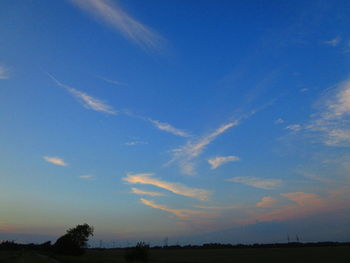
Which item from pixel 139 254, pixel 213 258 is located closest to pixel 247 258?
pixel 213 258

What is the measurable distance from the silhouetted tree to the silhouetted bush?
193ft

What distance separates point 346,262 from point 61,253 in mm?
94490

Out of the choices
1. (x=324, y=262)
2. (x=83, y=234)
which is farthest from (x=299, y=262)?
(x=83, y=234)

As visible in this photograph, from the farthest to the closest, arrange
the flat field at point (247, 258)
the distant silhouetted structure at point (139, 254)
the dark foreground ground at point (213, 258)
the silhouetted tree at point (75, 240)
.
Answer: the silhouetted tree at point (75, 240) → the flat field at point (247, 258) → the dark foreground ground at point (213, 258) → the distant silhouetted structure at point (139, 254)

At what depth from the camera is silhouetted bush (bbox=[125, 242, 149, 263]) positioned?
64.8 m

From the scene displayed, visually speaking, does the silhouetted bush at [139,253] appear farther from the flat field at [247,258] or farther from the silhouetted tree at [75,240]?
the silhouetted tree at [75,240]

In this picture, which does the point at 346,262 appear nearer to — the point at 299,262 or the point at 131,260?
the point at 299,262

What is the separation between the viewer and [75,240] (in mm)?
118312

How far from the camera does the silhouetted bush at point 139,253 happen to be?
2552 inches

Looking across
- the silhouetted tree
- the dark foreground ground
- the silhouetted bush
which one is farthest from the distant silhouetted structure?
the silhouetted tree

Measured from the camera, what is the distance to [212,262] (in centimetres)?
8888

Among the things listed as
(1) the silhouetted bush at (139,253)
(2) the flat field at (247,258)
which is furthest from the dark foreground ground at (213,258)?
(1) the silhouetted bush at (139,253)

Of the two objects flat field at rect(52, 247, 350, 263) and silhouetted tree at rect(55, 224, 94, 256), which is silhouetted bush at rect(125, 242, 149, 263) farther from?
silhouetted tree at rect(55, 224, 94, 256)

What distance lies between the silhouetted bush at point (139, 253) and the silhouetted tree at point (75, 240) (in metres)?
58.8
